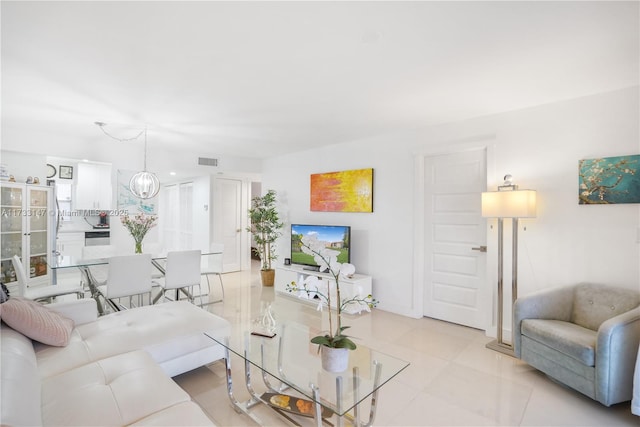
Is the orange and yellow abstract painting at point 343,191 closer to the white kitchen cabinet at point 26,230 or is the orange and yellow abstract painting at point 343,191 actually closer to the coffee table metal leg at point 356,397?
the coffee table metal leg at point 356,397

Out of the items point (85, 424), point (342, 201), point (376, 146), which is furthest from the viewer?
point (342, 201)

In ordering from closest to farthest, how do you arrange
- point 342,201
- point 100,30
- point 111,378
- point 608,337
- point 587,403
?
point 111,378, point 100,30, point 608,337, point 587,403, point 342,201

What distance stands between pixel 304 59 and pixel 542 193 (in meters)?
2.59

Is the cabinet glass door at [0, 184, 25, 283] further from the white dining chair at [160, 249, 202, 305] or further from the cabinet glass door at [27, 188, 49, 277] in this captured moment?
the white dining chair at [160, 249, 202, 305]

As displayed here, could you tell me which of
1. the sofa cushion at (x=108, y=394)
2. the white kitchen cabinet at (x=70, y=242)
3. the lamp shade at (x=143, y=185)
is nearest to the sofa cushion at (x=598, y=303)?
the sofa cushion at (x=108, y=394)

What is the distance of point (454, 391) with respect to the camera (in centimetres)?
233

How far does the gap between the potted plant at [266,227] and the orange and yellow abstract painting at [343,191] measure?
0.89 m

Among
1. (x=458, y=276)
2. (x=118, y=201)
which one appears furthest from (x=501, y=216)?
(x=118, y=201)

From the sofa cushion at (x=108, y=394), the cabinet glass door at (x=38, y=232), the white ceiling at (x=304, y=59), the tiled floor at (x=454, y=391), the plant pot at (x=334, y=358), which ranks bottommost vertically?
the tiled floor at (x=454, y=391)

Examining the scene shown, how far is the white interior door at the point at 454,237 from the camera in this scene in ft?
11.6

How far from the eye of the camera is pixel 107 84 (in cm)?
259

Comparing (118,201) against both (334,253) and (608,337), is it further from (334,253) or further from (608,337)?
(608,337)

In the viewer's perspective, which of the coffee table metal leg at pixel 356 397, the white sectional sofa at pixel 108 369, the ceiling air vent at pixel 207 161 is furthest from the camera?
the ceiling air vent at pixel 207 161

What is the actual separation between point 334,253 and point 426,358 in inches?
70.0
